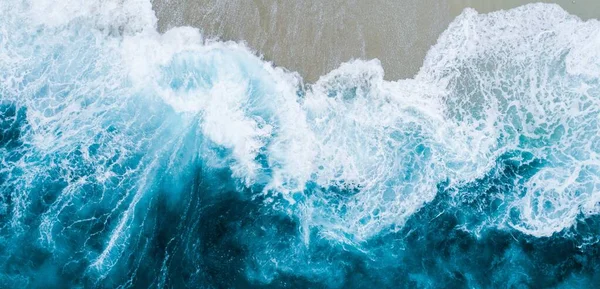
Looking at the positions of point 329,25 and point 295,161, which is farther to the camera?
point 329,25

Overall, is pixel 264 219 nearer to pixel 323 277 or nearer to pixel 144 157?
pixel 323 277

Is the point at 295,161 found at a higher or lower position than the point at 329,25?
lower

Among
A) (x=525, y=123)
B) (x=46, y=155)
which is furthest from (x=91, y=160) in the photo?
(x=525, y=123)

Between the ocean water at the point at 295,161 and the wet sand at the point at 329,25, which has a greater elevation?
the wet sand at the point at 329,25

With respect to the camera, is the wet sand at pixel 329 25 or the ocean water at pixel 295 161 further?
the wet sand at pixel 329 25
